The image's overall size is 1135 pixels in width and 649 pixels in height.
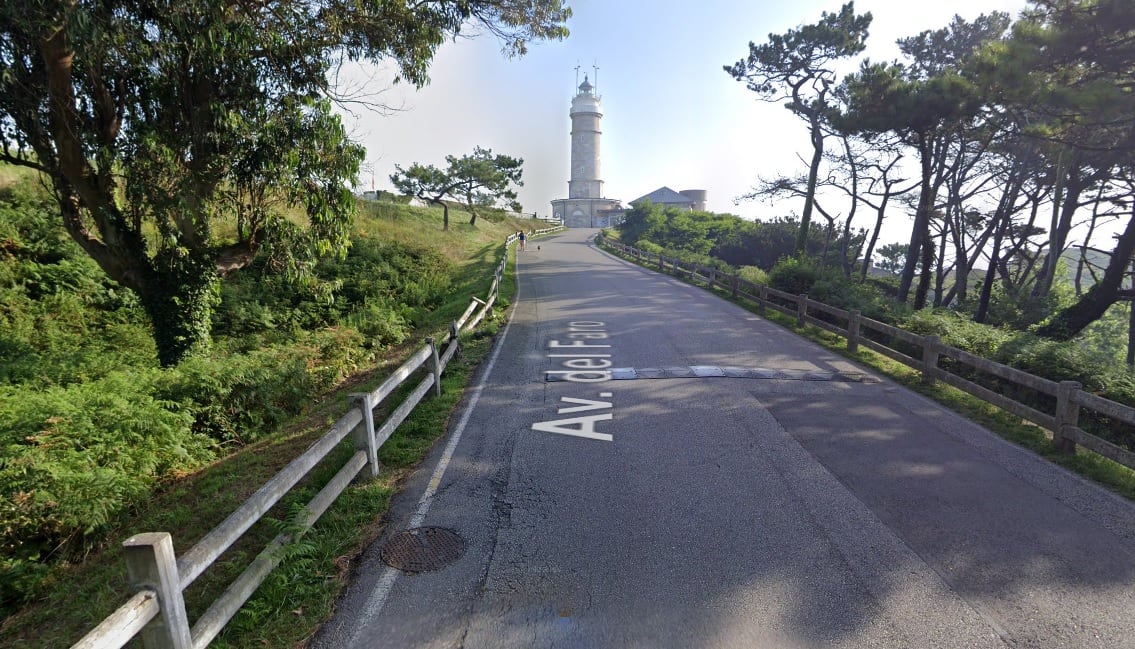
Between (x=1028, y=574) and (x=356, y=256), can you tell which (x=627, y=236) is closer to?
(x=356, y=256)

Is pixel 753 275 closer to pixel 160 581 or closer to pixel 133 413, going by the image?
pixel 133 413

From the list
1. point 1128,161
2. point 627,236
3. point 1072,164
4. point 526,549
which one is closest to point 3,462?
point 526,549

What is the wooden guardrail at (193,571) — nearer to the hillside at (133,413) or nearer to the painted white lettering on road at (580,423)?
the hillside at (133,413)

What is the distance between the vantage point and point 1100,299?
14.3 metres

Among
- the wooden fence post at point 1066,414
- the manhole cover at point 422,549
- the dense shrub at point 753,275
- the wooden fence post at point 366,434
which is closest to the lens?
the manhole cover at point 422,549

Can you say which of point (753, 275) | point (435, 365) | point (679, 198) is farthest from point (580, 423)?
point (679, 198)

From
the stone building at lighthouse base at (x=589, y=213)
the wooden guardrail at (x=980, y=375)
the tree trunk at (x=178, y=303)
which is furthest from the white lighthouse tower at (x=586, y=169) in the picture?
the tree trunk at (x=178, y=303)

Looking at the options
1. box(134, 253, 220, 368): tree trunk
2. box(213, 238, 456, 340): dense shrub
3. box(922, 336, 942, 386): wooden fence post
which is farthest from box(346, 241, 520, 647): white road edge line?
box(922, 336, 942, 386): wooden fence post

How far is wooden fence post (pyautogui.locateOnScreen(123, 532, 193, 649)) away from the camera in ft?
8.98

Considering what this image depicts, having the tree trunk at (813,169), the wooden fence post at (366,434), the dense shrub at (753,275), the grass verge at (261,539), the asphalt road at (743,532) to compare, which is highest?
the tree trunk at (813,169)

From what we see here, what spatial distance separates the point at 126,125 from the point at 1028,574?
11.7 m

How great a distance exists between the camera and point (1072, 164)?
19922mm

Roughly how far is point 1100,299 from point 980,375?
25.6 feet

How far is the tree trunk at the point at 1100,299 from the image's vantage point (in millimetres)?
14039
